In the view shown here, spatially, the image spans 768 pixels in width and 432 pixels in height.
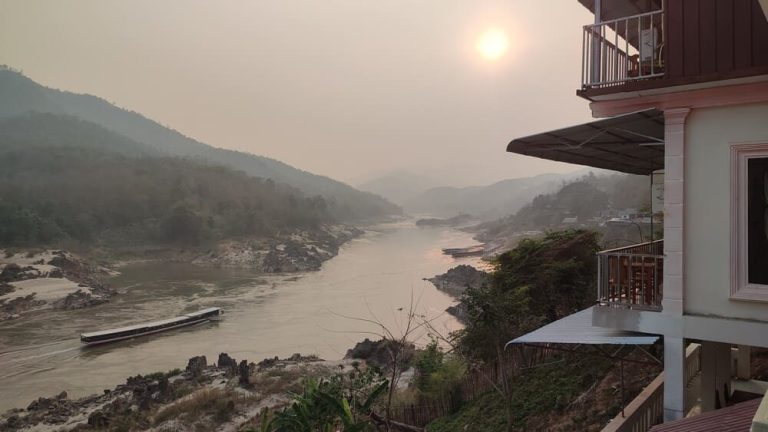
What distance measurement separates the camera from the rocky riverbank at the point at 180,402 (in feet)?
32.3

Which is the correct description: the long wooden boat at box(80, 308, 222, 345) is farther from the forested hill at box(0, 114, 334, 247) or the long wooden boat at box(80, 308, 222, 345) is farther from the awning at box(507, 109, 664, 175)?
the forested hill at box(0, 114, 334, 247)

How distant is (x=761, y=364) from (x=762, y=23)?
4.44m

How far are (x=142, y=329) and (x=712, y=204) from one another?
18.3 metres

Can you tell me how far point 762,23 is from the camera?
346cm

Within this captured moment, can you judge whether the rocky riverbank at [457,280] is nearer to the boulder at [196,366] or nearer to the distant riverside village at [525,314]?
the distant riverside village at [525,314]

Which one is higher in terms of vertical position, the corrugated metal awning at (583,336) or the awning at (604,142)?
the awning at (604,142)

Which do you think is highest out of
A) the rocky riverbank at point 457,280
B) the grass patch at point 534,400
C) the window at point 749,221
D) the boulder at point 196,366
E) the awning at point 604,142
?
the awning at point 604,142

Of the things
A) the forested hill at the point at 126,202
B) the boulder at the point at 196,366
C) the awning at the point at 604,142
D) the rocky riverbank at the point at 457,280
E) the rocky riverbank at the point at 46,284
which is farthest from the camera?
the forested hill at the point at 126,202

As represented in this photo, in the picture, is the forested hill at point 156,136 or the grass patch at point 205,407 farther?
the forested hill at point 156,136

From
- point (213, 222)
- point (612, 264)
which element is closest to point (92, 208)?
point (213, 222)

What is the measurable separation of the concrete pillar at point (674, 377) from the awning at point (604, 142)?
5.43 feet

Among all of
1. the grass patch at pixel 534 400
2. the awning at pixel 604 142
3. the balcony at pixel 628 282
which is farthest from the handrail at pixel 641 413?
the awning at pixel 604 142

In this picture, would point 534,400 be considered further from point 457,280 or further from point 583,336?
point 457,280

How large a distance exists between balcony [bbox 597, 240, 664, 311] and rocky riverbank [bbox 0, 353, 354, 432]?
25.4ft
